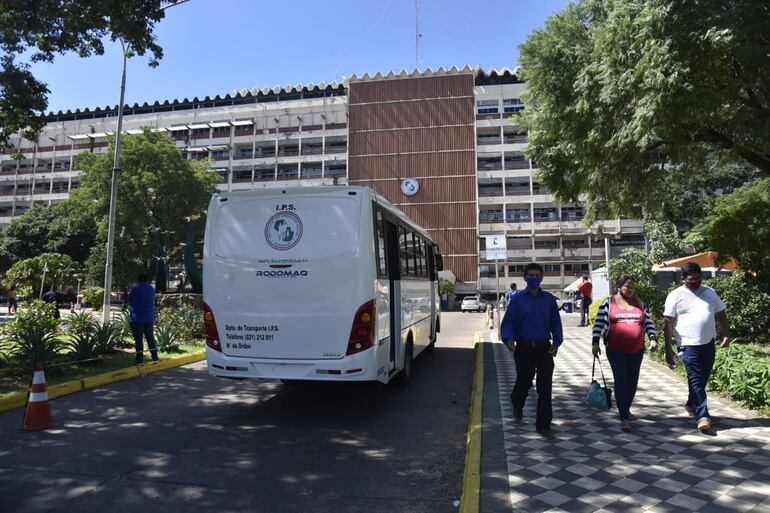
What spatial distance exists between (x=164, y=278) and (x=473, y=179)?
41911 millimetres

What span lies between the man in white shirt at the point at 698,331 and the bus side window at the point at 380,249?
3379mm

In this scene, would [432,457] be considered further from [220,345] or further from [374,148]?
[374,148]

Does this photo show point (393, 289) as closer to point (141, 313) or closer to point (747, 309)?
point (141, 313)

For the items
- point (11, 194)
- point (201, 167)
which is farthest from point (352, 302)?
point (11, 194)

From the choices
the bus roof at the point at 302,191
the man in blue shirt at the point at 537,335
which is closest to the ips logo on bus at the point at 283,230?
the bus roof at the point at 302,191

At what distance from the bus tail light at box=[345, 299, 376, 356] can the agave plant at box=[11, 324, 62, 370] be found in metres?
5.52

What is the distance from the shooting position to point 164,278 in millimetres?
16766

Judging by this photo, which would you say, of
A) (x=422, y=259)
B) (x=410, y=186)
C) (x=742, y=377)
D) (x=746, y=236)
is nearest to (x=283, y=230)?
(x=422, y=259)

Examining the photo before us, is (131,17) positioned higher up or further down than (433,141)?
further down

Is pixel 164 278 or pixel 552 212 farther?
pixel 552 212

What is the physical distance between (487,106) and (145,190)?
120 ft

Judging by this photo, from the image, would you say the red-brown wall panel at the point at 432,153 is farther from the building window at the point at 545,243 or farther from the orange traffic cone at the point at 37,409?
the orange traffic cone at the point at 37,409

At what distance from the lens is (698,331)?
5152mm

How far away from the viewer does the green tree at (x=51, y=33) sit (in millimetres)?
9203
